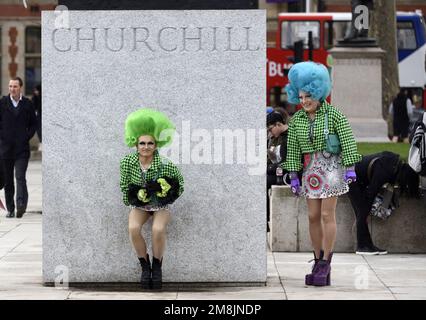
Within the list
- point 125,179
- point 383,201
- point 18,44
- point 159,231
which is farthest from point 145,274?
point 18,44

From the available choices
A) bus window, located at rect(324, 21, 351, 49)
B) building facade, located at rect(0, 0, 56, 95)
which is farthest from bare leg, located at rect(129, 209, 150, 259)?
building facade, located at rect(0, 0, 56, 95)

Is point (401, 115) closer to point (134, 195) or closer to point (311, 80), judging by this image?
point (311, 80)

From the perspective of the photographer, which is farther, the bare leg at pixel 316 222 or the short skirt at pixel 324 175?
the bare leg at pixel 316 222

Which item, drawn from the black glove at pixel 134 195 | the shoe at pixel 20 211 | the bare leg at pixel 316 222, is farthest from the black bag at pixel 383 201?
the shoe at pixel 20 211

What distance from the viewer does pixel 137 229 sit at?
9.86 m

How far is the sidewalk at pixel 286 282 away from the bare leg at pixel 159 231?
1.01 feet

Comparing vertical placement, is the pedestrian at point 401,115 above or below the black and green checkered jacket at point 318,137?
above

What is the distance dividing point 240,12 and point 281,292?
2.06 m

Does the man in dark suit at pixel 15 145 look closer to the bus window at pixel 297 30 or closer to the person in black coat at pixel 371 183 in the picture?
the person in black coat at pixel 371 183

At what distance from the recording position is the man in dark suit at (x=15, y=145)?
16.7 metres

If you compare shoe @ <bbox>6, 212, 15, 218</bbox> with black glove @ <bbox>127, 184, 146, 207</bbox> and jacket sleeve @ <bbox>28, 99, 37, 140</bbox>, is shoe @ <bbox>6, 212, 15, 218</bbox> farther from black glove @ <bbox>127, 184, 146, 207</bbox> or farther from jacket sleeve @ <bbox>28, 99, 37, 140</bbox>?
black glove @ <bbox>127, 184, 146, 207</bbox>

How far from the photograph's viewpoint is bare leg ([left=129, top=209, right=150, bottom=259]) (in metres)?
9.86
